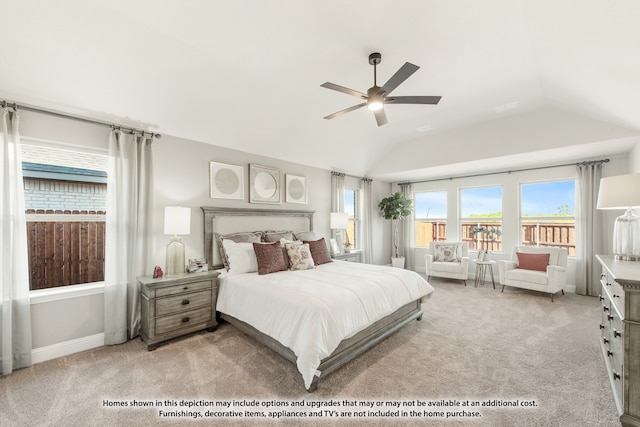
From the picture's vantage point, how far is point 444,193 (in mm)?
6598

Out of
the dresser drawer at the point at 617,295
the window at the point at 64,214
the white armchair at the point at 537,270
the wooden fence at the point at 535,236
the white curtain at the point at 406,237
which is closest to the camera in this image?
the dresser drawer at the point at 617,295

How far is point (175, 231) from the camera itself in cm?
311

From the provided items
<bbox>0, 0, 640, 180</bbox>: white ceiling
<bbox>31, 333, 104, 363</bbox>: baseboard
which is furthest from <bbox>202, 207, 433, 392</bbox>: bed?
<bbox>0, 0, 640, 180</bbox>: white ceiling

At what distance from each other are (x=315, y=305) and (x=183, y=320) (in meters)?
1.74

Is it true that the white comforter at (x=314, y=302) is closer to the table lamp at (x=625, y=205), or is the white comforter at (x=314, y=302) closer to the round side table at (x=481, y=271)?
the table lamp at (x=625, y=205)

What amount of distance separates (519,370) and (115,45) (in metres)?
4.55

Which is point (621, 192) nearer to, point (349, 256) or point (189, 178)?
point (349, 256)

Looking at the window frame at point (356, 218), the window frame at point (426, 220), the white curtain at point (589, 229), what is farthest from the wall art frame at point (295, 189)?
the white curtain at point (589, 229)

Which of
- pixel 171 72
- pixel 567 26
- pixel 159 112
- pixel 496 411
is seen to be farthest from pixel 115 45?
pixel 496 411

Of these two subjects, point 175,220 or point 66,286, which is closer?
Result: point 66,286

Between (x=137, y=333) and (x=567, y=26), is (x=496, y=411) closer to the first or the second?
(x=567, y=26)

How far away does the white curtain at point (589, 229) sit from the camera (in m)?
4.58

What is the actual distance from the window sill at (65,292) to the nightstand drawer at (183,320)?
0.83m

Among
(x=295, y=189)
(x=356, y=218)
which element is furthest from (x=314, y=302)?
(x=356, y=218)
